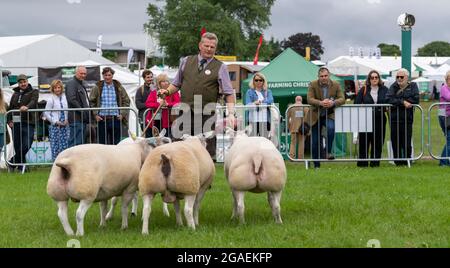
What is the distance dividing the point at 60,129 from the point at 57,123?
145 mm

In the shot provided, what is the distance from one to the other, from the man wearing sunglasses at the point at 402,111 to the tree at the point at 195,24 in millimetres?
56179

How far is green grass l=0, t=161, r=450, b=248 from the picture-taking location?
274 inches

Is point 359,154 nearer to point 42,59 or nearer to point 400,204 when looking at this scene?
point 400,204

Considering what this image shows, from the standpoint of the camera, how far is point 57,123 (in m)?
13.8

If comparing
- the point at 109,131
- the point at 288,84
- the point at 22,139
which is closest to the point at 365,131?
the point at 288,84

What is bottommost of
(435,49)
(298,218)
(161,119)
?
(298,218)

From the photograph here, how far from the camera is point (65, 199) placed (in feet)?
23.9

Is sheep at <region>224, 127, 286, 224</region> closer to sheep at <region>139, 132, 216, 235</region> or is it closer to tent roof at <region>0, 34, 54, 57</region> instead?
sheep at <region>139, 132, 216, 235</region>

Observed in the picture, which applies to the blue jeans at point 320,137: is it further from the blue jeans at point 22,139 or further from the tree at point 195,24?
the tree at point 195,24

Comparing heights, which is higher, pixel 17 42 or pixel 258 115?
pixel 17 42

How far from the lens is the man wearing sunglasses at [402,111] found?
13.6 metres

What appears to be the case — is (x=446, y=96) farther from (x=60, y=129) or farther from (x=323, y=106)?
(x=60, y=129)
